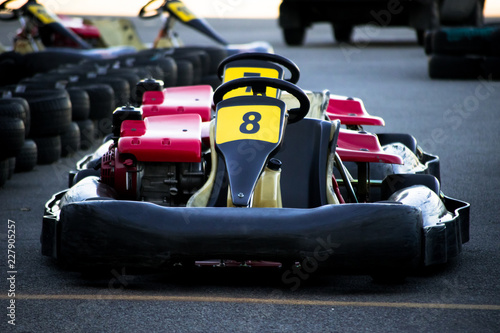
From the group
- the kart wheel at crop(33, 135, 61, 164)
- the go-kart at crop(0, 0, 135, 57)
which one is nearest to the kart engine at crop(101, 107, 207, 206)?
the kart wheel at crop(33, 135, 61, 164)

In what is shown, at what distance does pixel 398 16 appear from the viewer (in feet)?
57.6

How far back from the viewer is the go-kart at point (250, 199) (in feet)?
11.5

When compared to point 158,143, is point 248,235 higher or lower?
lower

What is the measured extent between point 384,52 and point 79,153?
35.8ft

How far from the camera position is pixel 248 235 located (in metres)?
3.46

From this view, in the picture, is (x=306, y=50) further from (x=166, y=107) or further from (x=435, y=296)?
(x=435, y=296)

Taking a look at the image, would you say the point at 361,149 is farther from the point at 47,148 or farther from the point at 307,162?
the point at 47,148

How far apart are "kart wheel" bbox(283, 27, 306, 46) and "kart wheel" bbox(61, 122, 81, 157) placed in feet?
37.3

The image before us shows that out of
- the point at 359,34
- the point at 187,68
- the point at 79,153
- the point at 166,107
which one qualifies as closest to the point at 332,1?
the point at 359,34

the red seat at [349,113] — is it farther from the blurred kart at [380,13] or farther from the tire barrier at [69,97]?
the blurred kart at [380,13]

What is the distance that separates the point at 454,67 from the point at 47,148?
729cm

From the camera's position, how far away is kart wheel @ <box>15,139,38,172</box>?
6520mm

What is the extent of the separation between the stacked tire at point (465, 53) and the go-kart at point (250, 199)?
764 cm

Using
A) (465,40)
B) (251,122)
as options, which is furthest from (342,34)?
(251,122)
